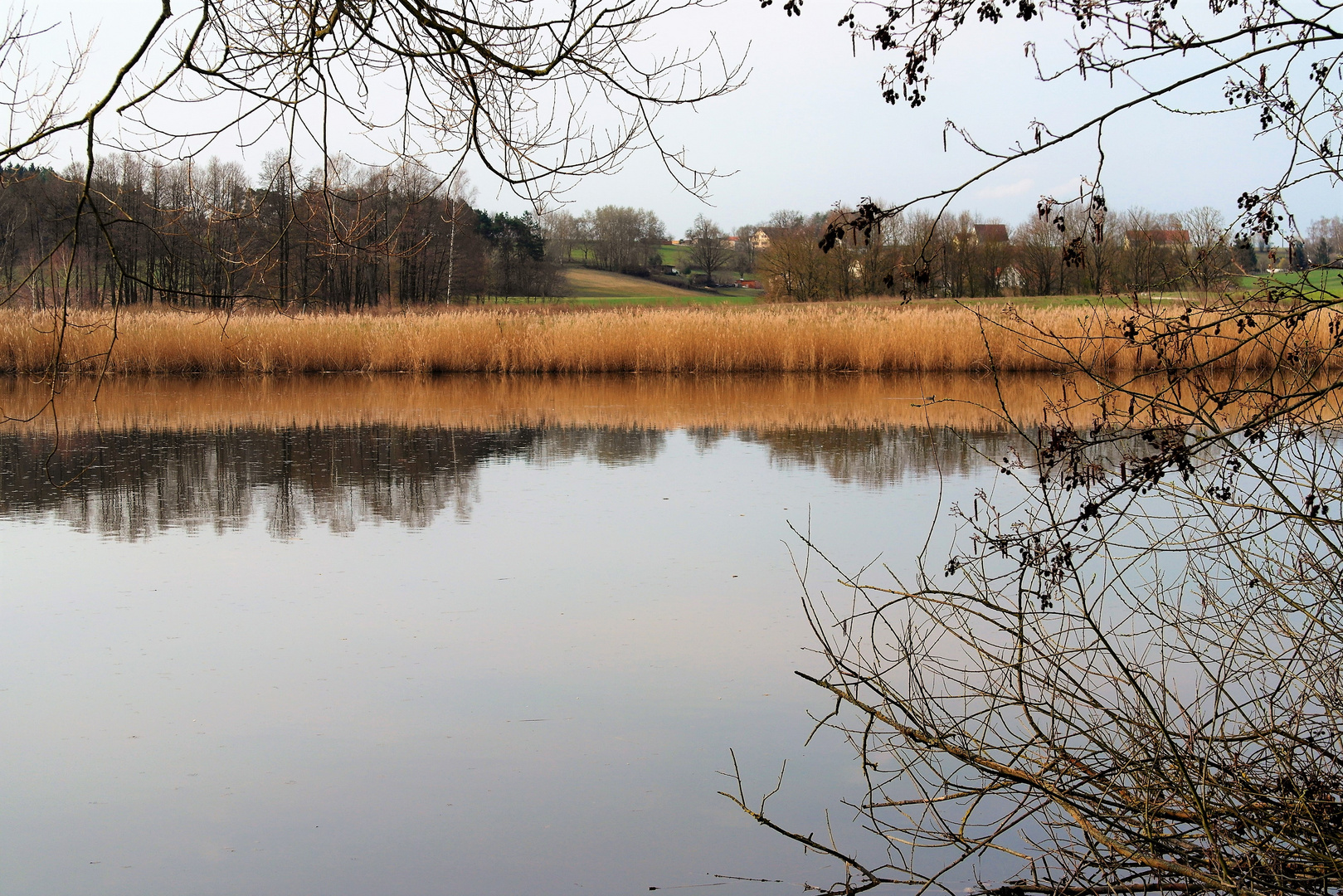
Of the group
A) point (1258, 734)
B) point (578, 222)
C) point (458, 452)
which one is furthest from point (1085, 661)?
point (578, 222)

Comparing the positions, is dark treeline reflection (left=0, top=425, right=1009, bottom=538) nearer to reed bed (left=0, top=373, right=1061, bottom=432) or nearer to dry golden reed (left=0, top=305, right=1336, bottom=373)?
reed bed (left=0, top=373, right=1061, bottom=432)

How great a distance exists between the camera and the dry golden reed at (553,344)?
53.4 ft

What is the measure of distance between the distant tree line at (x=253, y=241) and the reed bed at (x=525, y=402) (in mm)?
1284

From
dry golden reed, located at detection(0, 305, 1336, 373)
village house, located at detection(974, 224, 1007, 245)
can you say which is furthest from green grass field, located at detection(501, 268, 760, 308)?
dry golden reed, located at detection(0, 305, 1336, 373)

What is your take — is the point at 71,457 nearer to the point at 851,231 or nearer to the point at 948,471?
the point at 948,471

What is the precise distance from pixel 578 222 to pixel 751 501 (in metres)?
65.0

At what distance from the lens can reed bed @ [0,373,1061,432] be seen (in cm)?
1055

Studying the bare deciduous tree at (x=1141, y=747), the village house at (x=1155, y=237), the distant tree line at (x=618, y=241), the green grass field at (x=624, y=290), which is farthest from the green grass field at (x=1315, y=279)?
the distant tree line at (x=618, y=241)

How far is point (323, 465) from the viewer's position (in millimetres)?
7992

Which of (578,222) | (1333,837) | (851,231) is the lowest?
(1333,837)

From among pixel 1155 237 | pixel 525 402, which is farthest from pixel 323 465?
pixel 1155 237

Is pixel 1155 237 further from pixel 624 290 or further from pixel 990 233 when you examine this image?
pixel 624 290

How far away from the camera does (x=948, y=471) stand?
762 cm

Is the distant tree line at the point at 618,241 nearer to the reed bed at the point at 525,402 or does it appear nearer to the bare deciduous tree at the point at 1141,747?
the reed bed at the point at 525,402
